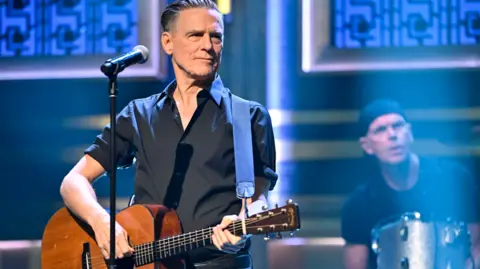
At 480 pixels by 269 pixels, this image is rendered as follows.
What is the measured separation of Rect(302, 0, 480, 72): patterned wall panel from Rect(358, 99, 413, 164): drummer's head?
20 cm

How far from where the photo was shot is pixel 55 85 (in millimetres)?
3932

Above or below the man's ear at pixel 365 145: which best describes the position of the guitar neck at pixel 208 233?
below

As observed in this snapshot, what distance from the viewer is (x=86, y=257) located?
2.75 meters

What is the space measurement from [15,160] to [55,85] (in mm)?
432

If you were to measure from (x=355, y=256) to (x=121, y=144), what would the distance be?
144 centimetres

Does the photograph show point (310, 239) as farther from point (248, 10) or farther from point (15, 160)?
point (15, 160)

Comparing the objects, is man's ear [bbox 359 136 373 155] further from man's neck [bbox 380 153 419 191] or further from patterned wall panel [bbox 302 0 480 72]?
patterned wall panel [bbox 302 0 480 72]

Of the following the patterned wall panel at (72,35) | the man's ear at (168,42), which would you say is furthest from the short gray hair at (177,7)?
the patterned wall panel at (72,35)

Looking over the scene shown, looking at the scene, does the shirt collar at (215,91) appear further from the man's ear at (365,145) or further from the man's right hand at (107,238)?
the man's ear at (365,145)

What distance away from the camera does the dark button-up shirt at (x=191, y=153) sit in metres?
2.54

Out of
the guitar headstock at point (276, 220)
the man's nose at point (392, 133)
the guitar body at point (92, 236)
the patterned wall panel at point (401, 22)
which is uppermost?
the patterned wall panel at point (401, 22)

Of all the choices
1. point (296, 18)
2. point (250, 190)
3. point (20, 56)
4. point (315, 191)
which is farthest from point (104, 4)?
point (250, 190)

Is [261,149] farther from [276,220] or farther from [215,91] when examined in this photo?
[276,220]

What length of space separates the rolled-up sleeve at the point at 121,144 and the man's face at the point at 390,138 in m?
1.37
